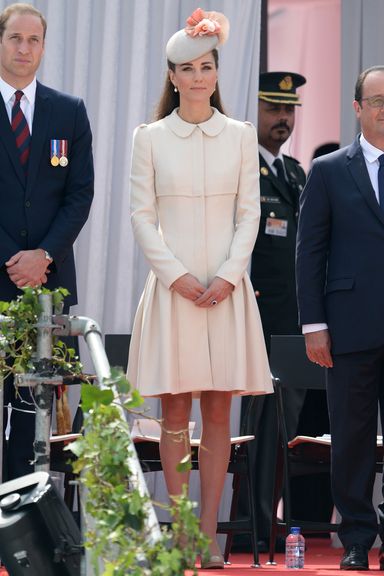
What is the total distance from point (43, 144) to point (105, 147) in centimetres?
172

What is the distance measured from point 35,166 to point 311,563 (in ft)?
8.07

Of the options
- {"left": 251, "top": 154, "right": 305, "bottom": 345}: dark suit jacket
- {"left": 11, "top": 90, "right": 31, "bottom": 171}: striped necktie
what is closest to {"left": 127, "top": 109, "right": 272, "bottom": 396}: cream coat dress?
{"left": 11, "top": 90, "right": 31, "bottom": 171}: striped necktie

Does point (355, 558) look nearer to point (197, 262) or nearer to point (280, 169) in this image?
point (197, 262)

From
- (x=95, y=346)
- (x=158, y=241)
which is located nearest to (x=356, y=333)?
(x=158, y=241)

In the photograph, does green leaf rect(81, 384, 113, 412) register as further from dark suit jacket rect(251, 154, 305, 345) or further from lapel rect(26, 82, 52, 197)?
dark suit jacket rect(251, 154, 305, 345)

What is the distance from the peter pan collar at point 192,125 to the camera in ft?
19.8

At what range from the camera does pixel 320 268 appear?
609 centimetres

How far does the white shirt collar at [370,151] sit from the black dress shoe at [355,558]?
1556 mm

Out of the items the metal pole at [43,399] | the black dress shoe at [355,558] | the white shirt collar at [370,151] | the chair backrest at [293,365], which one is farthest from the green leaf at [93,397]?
the chair backrest at [293,365]

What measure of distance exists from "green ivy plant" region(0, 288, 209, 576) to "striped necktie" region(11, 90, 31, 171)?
7.73 ft

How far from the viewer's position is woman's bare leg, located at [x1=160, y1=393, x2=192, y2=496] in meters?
5.85

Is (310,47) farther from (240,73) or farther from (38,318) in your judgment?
(38,318)

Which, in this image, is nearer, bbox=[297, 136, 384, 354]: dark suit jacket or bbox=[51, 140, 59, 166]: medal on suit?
bbox=[297, 136, 384, 354]: dark suit jacket

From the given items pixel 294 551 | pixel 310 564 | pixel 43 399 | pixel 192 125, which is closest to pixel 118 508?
pixel 43 399
